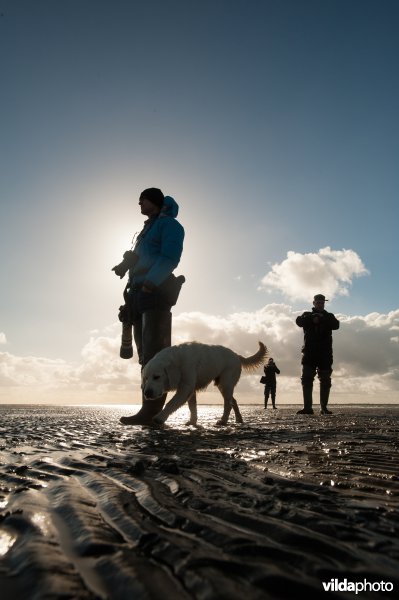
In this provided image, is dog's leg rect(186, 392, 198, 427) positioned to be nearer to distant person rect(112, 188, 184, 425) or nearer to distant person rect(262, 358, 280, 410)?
distant person rect(112, 188, 184, 425)

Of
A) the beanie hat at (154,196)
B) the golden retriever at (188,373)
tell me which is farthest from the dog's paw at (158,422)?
the beanie hat at (154,196)

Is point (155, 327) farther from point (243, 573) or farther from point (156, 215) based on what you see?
point (243, 573)

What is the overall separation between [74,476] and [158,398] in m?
4.09

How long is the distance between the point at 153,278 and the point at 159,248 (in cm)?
66

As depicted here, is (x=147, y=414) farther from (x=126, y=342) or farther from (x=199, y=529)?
(x=199, y=529)

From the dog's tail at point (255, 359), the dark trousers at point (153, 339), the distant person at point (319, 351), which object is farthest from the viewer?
the distant person at point (319, 351)

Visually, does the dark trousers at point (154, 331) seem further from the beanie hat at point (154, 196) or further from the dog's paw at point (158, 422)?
the beanie hat at point (154, 196)

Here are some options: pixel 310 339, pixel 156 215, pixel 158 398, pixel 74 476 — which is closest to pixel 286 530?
pixel 74 476

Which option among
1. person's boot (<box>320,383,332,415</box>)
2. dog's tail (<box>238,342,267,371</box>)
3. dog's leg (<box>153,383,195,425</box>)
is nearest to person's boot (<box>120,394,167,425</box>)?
dog's leg (<box>153,383,195,425</box>)

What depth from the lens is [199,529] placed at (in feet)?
4.57

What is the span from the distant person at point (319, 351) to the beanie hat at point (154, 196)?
677 centimetres

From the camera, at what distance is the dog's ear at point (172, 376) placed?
6.15 m

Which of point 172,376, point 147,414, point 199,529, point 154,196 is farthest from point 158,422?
point 199,529

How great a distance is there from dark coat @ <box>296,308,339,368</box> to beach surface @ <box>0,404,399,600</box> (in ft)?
31.3
